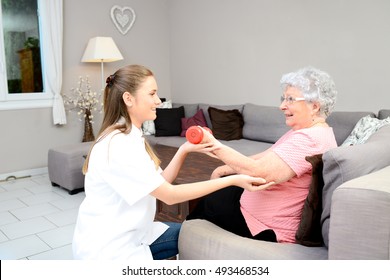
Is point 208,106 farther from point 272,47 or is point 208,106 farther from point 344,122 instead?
point 344,122

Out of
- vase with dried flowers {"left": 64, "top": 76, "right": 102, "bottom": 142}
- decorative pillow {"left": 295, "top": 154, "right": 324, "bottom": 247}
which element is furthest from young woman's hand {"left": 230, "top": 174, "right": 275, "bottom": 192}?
vase with dried flowers {"left": 64, "top": 76, "right": 102, "bottom": 142}

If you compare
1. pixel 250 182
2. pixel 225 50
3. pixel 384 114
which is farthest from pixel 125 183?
pixel 225 50

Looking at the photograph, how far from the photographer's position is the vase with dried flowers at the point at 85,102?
498 centimetres

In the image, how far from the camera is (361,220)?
3.79ft

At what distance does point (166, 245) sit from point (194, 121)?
3390mm

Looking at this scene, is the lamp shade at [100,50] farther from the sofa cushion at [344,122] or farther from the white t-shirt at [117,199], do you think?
→ the white t-shirt at [117,199]

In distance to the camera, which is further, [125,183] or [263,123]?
[263,123]

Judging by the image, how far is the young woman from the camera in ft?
4.12

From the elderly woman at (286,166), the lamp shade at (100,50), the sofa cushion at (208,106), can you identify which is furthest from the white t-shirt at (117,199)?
the lamp shade at (100,50)

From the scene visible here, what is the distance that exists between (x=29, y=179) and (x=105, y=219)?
3772 mm

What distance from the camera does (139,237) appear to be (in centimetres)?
139

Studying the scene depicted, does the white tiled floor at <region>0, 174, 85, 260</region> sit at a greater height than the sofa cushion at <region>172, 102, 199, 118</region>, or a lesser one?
lesser

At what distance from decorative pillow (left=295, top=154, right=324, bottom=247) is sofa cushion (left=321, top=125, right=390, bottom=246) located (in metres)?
0.02

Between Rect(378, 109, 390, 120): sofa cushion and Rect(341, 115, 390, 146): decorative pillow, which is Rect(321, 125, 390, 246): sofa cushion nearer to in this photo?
Rect(341, 115, 390, 146): decorative pillow
